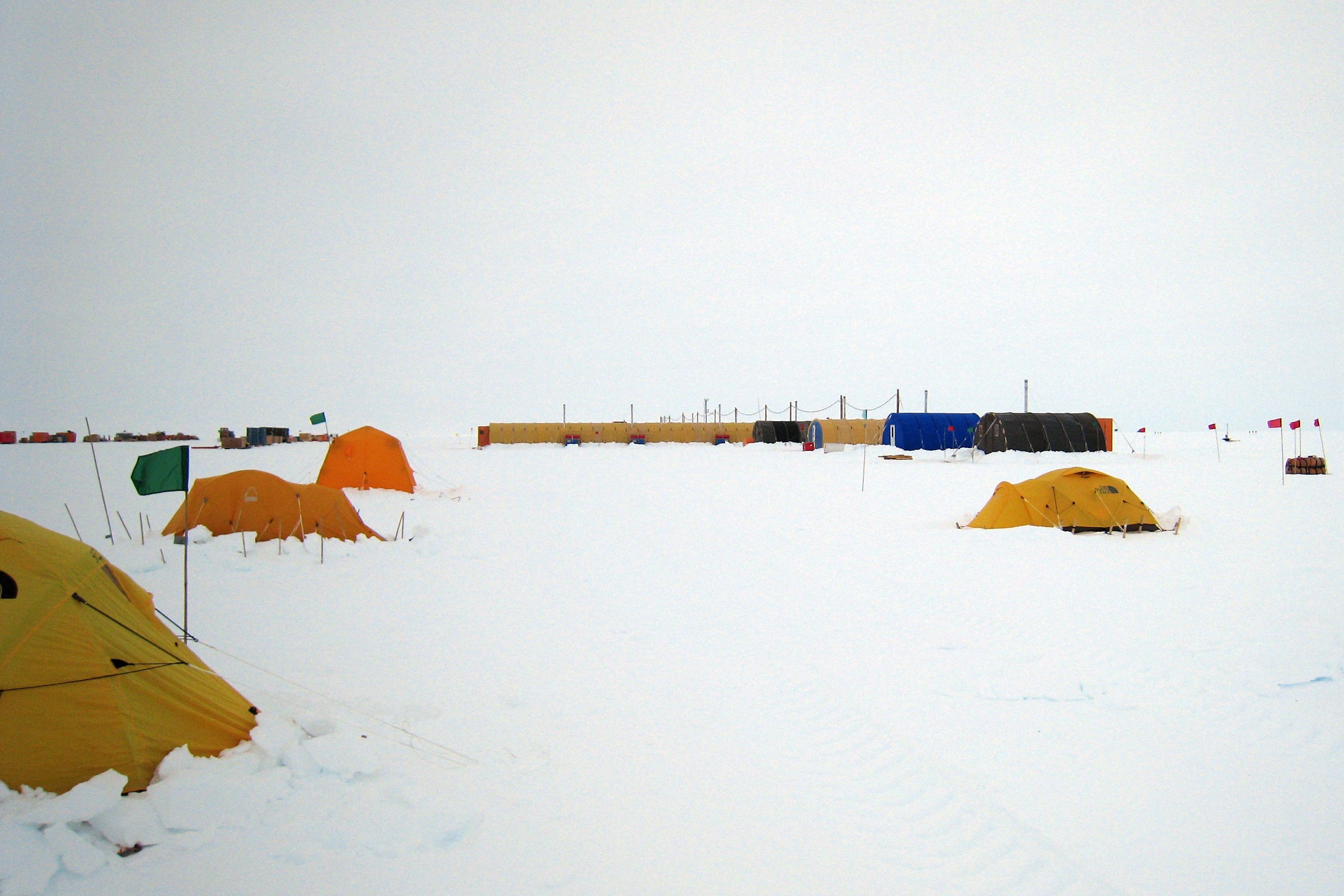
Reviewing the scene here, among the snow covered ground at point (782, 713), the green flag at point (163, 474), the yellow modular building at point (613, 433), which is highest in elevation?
the yellow modular building at point (613, 433)

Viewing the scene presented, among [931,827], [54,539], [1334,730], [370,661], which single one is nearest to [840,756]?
[931,827]

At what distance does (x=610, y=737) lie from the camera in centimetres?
447

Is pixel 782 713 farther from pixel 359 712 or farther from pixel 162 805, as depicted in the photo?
pixel 162 805

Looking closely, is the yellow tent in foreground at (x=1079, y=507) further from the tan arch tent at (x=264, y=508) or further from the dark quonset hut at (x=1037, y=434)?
the dark quonset hut at (x=1037, y=434)

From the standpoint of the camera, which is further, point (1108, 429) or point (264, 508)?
point (1108, 429)

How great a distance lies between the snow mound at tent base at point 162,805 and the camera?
288 cm

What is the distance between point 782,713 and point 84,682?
4328 millimetres

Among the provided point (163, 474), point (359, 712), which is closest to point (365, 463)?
point (163, 474)

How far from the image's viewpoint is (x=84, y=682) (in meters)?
3.49

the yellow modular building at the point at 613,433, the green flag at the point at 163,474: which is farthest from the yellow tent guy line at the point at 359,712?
the yellow modular building at the point at 613,433

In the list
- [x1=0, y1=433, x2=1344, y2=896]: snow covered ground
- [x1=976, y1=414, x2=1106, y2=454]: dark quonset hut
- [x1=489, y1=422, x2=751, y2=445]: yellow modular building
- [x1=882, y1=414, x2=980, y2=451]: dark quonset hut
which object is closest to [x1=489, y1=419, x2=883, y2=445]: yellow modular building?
[x1=489, y1=422, x2=751, y2=445]: yellow modular building

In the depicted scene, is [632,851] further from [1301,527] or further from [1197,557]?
[1301,527]

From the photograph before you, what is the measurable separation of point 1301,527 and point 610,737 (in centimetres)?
1396

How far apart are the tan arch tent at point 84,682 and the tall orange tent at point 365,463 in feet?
44.3
